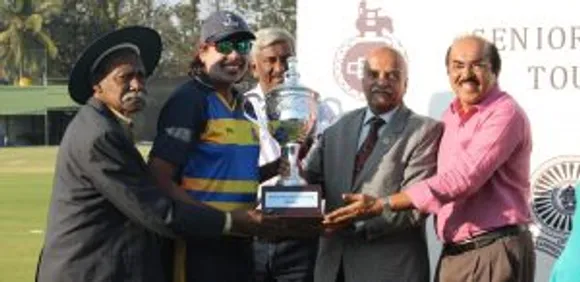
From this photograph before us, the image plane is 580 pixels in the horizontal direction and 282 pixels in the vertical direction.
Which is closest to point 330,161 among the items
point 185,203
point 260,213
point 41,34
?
point 260,213

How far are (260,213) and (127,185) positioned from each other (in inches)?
25.9

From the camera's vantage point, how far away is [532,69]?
5.59 metres

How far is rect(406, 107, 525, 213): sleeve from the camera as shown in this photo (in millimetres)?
4609

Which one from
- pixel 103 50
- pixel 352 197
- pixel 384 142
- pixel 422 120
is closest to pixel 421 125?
pixel 422 120

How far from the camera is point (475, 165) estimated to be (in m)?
4.61

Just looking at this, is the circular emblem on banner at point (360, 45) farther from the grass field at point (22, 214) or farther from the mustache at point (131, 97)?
the grass field at point (22, 214)

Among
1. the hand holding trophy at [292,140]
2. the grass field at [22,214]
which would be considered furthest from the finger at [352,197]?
the grass field at [22,214]

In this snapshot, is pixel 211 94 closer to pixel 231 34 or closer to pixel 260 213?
pixel 231 34

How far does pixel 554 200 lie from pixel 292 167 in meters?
1.53

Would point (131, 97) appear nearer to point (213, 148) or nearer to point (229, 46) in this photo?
point (213, 148)

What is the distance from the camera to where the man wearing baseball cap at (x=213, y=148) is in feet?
15.2

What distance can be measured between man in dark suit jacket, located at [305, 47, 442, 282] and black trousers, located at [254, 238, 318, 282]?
35cm

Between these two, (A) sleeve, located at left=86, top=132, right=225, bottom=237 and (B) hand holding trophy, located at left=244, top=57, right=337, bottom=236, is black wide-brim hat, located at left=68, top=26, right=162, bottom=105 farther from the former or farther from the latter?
(B) hand holding trophy, located at left=244, top=57, right=337, bottom=236

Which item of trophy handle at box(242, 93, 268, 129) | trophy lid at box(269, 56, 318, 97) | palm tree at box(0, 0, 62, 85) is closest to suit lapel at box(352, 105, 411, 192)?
trophy lid at box(269, 56, 318, 97)
